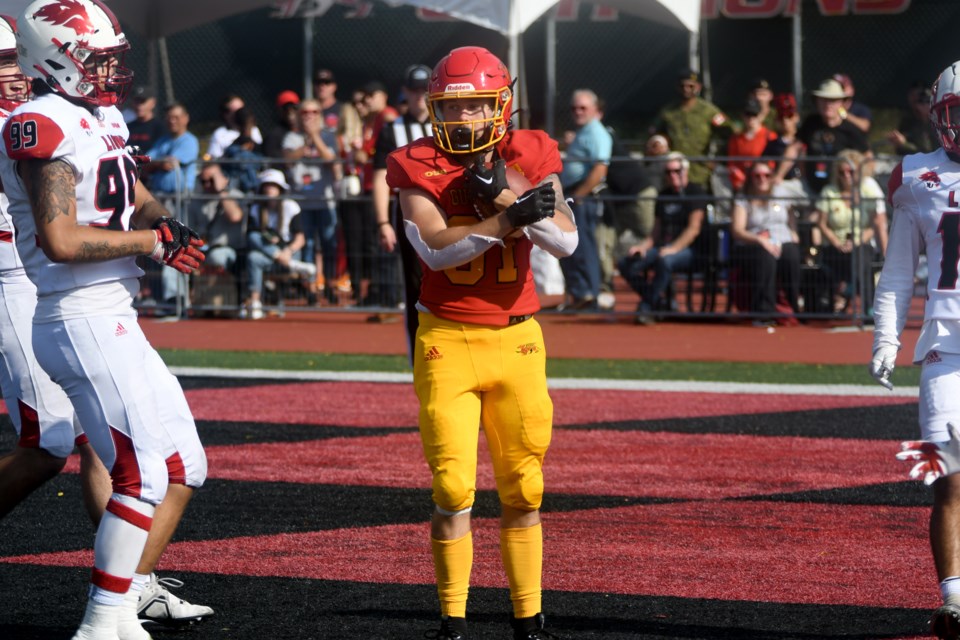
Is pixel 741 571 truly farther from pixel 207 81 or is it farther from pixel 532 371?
pixel 207 81

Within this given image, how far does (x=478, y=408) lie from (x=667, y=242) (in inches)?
336

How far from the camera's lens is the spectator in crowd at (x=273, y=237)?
518 inches

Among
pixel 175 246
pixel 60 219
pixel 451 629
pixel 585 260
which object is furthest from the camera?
pixel 585 260

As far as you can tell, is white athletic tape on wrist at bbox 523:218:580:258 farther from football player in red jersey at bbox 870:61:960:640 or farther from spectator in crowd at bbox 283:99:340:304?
spectator in crowd at bbox 283:99:340:304

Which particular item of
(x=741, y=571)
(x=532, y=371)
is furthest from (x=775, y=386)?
(x=532, y=371)

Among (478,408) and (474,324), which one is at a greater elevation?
(474,324)

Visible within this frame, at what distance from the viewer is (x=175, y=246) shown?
424 centimetres

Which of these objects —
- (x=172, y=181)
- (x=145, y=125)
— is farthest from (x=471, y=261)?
(x=145, y=125)

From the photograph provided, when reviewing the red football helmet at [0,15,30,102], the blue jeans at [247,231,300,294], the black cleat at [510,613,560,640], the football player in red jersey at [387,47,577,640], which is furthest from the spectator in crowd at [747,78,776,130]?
the black cleat at [510,613,560,640]

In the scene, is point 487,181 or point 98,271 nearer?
point 98,271

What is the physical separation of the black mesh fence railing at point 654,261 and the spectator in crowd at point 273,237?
0.01m

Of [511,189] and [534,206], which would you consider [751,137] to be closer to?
[511,189]

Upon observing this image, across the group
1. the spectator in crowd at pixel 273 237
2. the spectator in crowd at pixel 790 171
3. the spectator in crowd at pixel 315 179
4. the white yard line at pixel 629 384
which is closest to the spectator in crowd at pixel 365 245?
the spectator in crowd at pixel 315 179

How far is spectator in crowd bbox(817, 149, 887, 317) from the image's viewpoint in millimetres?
12258
